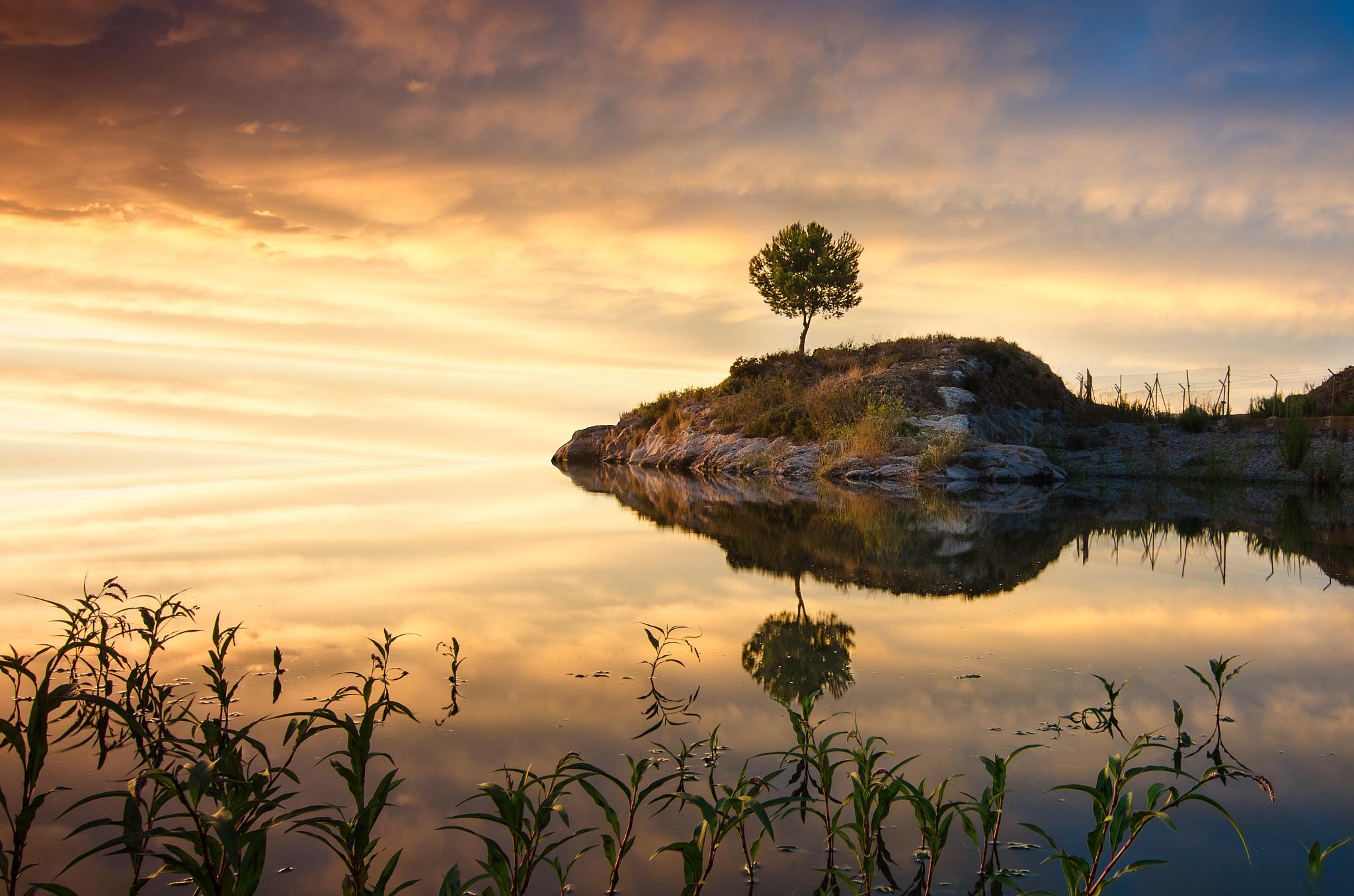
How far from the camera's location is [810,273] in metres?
39.9

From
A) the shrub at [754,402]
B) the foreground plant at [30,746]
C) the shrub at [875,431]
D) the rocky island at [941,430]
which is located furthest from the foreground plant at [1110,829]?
the shrub at [754,402]

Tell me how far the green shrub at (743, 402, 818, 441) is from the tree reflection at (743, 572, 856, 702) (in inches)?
764

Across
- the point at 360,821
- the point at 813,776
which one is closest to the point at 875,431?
the point at 813,776

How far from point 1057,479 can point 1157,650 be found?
17921 millimetres

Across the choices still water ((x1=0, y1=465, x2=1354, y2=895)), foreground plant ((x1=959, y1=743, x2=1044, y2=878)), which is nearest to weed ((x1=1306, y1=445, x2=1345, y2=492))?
still water ((x1=0, y1=465, x2=1354, y2=895))

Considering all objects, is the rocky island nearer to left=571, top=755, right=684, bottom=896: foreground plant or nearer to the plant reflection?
the plant reflection

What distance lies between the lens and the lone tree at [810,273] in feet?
131

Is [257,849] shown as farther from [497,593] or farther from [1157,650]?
[1157,650]

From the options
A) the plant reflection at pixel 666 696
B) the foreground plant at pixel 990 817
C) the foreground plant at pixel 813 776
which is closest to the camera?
the foreground plant at pixel 990 817

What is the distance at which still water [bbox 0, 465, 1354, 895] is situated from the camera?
278 centimetres

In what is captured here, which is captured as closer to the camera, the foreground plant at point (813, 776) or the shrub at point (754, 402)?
the foreground plant at point (813, 776)

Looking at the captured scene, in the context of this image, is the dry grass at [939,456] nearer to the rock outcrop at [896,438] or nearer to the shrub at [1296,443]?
the rock outcrop at [896,438]

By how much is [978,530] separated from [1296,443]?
1543 cm

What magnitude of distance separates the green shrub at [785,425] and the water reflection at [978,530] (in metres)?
6.06
